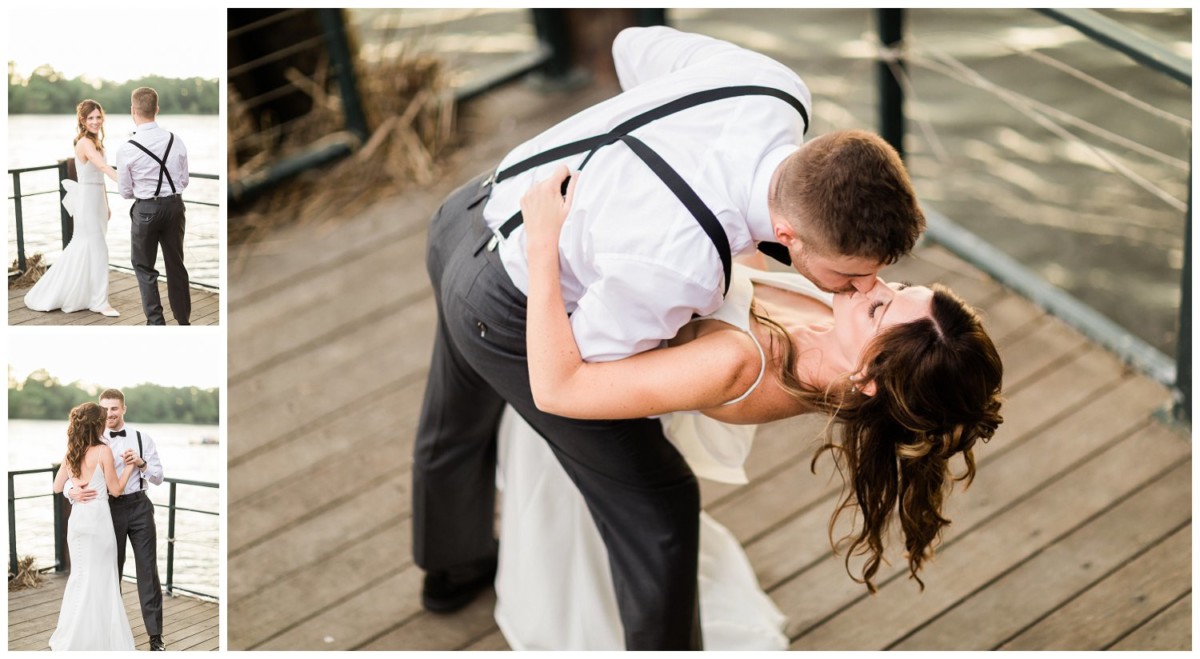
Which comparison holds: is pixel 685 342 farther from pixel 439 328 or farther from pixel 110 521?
pixel 110 521

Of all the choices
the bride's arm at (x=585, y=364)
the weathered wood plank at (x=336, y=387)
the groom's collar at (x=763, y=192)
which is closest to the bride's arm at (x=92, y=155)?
the bride's arm at (x=585, y=364)

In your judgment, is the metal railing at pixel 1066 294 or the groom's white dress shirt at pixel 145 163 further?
the metal railing at pixel 1066 294

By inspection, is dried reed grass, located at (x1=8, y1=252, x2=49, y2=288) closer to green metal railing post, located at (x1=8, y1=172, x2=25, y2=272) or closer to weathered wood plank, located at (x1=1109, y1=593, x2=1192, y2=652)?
green metal railing post, located at (x1=8, y1=172, x2=25, y2=272)

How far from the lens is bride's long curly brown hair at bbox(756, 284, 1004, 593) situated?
4.95ft

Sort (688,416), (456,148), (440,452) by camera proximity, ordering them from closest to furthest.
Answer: (688,416), (440,452), (456,148)

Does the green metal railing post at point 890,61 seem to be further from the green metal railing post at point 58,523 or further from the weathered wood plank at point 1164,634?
the green metal railing post at point 58,523

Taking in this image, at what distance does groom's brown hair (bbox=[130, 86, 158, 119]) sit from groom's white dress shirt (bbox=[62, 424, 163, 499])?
0.33 metres

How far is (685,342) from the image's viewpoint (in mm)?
1656

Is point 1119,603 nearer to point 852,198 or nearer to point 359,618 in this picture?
point 852,198

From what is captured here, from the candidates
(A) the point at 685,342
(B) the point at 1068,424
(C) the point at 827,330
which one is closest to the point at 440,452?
(A) the point at 685,342

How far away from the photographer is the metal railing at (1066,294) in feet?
7.34

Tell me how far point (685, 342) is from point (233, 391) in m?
1.45

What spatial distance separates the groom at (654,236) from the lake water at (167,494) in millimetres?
464

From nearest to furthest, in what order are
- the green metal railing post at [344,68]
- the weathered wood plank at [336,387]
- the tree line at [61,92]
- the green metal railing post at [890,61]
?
the tree line at [61,92]
the weathered wood plank at [336,387]
the green metal railing post at [890,61]
the green metal railing post at [344,68]
